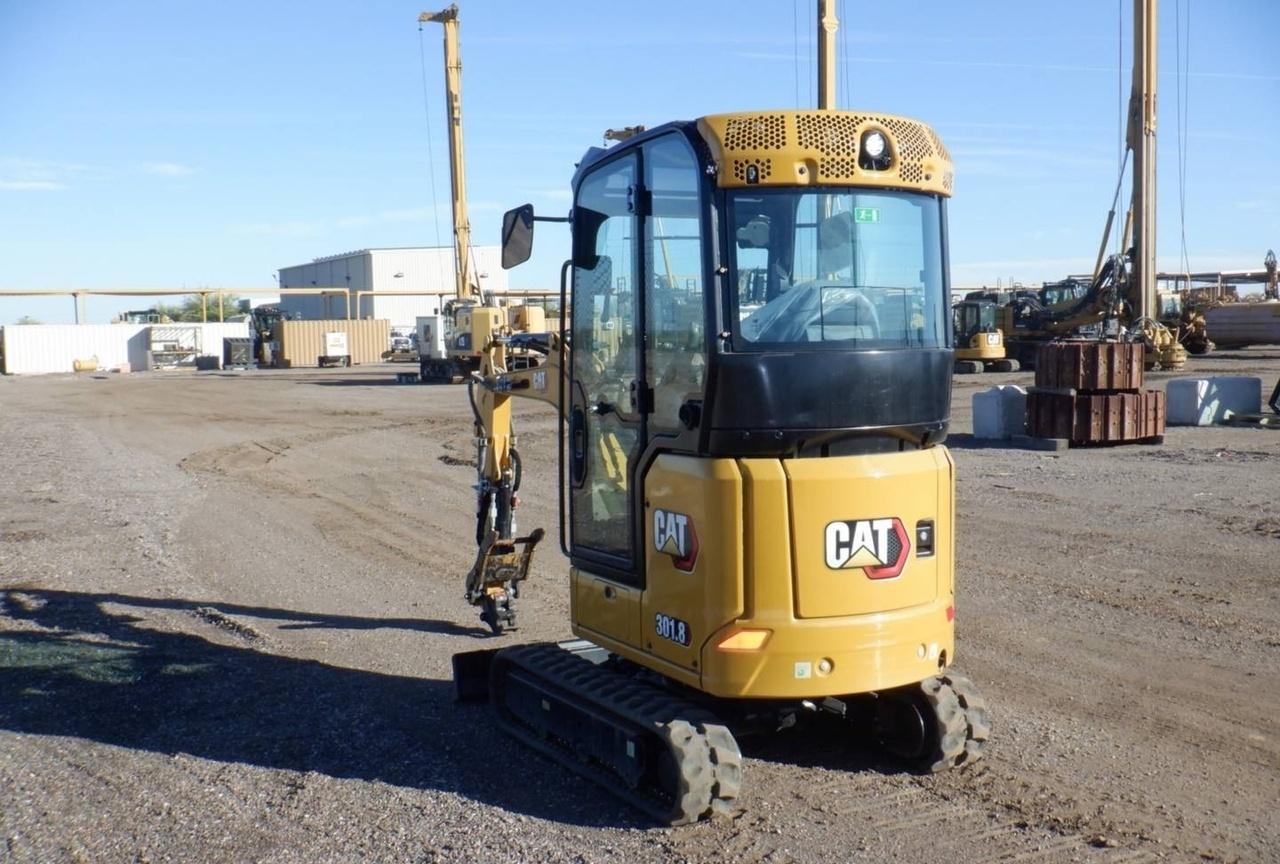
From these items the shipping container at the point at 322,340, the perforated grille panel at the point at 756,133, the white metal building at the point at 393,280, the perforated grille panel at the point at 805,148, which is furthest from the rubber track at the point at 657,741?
the white metal building at the point at 393,280

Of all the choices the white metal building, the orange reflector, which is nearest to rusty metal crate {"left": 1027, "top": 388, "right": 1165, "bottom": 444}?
the orange reflector

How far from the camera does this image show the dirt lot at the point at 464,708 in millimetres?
5461

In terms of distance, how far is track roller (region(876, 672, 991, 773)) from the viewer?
596 centimetres

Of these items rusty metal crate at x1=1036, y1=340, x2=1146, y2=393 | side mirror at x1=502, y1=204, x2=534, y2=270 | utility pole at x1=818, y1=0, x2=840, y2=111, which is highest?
utility pole at x1=818, y1=0, x2=840, y2=111

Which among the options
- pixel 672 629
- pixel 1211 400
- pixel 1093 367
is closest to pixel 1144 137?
pixel 1211 400

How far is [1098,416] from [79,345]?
190 feet

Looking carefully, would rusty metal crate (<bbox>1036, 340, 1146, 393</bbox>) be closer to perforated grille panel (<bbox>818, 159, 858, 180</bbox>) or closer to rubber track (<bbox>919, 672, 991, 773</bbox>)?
rubber track (<bbox>919, 672, 991, 773</bbox>)

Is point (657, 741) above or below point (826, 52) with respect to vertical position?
below

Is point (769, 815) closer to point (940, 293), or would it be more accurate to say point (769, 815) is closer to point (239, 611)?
point (940, 293)

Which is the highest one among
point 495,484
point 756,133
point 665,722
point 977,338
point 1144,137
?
point 1144,137

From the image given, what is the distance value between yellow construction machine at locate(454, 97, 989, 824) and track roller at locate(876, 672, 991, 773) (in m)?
0.01

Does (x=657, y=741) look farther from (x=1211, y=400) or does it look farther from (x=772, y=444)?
(x=1211, y=400)

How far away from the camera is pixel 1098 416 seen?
19.5m

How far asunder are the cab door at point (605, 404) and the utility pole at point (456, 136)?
36679mm
